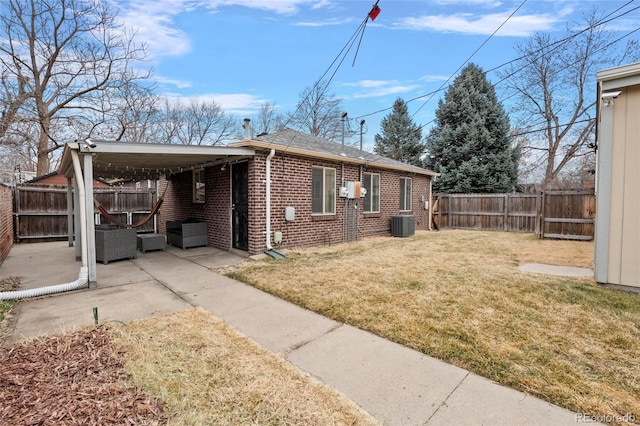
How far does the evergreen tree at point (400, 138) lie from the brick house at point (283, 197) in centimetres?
1311

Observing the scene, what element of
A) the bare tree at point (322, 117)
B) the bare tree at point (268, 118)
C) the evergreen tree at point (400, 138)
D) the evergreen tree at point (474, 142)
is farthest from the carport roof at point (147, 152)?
the evergreen tree at point (400, 138)

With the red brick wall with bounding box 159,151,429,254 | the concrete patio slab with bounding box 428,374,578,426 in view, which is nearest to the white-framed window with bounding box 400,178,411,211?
the red brick wall with bounding box 159,151,429,254

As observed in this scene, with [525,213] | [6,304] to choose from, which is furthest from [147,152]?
[525,213]

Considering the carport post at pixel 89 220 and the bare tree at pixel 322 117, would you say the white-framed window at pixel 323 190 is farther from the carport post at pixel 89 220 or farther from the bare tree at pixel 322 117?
the bare tree at pixel 322 117

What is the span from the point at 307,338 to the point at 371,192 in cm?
777

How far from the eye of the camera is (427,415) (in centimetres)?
198

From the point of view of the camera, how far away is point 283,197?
7.48 metres

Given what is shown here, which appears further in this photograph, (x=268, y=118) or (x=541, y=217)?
(x=268, y=118)

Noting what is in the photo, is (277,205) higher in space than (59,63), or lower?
lower

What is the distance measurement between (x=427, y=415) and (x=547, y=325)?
2.17 metres

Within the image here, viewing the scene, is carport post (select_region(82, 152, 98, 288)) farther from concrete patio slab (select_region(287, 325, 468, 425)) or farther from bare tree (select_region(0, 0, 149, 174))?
bare tree (select_region(0, 0, 149, 174))

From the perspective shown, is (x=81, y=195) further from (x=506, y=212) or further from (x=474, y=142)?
(x=474, y=142)

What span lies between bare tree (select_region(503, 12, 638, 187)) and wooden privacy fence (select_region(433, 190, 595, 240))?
599 cm

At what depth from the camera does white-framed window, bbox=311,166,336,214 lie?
8342mm
